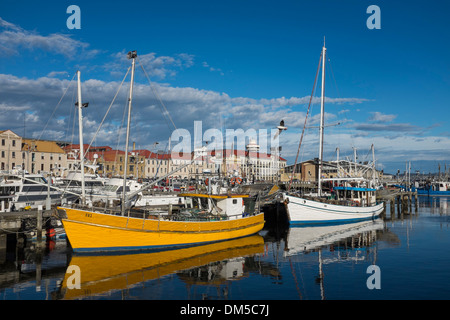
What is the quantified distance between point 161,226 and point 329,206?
25927 mm

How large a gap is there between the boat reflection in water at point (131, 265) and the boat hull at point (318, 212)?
42.1ft

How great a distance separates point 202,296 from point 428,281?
12849 mm

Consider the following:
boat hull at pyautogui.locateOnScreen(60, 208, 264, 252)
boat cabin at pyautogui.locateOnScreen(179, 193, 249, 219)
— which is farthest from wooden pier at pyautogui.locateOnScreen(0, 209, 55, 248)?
boat cabin at pyautogui.locateOnScreen(179, 193, 249, 219)

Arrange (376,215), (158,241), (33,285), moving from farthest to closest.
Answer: (376,215)
(158,241)
(33,285)

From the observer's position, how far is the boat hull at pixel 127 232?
23.2 meters

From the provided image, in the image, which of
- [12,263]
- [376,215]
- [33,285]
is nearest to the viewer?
[33,285]

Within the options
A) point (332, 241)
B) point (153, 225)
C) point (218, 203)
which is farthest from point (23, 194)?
point (332, 241)

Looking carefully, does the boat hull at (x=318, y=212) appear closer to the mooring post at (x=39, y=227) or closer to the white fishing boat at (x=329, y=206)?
the white fishing boat at (x=329, y=206)

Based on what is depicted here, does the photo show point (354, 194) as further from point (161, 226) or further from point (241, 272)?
point (241, 272)

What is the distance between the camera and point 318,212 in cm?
4344

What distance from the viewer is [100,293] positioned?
16.6 meters

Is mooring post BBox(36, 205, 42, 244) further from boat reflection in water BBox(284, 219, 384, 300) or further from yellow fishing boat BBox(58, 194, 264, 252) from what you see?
boat reflection in water BBox(284, 219, 384, 300)
